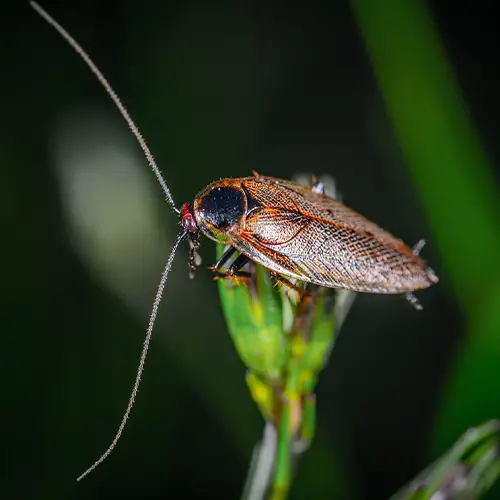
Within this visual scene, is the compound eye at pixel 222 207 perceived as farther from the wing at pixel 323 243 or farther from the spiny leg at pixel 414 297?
the spiny leg at pixel 414 297

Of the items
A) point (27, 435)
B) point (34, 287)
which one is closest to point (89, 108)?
point (34, 287)

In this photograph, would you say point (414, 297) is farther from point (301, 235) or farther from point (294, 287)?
point (294, 287)

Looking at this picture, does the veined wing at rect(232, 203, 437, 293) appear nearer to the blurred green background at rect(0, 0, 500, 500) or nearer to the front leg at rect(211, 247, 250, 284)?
the front leg at rect(211, 247, 250, 284)

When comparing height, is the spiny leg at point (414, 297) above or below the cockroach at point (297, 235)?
below

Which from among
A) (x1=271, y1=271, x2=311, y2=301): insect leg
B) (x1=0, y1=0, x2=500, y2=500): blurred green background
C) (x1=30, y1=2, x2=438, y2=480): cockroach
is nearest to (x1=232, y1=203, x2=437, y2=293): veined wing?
(x1=30, y1=2, x2=438, y2=480): cockroach

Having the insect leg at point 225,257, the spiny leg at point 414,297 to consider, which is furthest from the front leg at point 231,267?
the spiny leg at point 414,297

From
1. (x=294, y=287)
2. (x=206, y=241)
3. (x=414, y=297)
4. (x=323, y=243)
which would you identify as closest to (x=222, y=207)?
(x=323, y=243)
